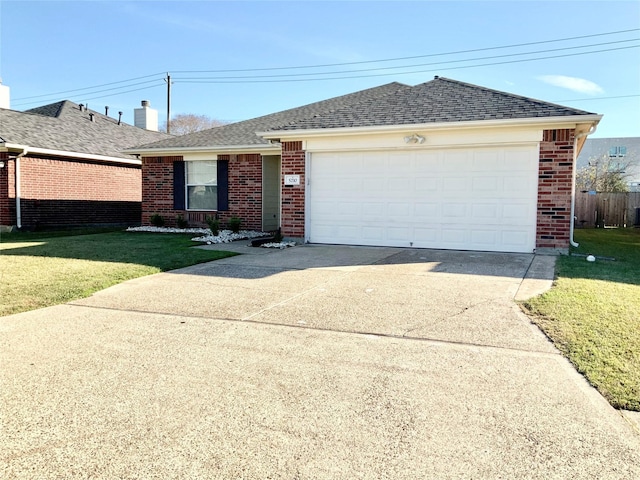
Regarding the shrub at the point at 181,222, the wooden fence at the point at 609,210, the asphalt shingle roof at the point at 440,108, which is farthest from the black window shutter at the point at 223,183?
the wooden fence at the point at 609,210

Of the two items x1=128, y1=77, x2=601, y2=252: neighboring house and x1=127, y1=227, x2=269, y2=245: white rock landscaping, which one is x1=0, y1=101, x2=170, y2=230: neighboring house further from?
x1=128, y1=77, x2=601, y2=252: neighboring house

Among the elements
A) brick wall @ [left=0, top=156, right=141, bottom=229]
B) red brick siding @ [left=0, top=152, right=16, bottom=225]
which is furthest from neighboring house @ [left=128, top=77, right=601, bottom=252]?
red brick siding @ [left=0, top=152, right=16, bottom=225]

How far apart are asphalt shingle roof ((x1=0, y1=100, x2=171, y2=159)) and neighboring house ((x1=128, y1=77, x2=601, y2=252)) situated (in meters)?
8.32

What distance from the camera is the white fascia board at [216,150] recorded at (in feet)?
46.8

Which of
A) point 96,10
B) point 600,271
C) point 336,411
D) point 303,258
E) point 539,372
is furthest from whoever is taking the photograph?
point 96,10

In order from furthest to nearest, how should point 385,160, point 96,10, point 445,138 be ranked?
point 96,10, point 385,160, point 445,138

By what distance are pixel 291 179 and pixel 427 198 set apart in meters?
3.33

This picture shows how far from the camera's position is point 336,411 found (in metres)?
3.10

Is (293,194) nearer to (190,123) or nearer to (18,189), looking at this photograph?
(18,189)

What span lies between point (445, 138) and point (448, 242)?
2275 mm

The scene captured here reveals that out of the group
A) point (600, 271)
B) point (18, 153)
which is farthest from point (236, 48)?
point (600, 271)

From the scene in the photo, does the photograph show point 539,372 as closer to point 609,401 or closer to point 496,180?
point 609,401

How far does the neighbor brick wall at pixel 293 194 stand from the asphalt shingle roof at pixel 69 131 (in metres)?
8.96

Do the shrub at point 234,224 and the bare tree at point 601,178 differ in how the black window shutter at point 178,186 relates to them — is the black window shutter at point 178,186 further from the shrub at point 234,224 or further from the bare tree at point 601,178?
the bare tree at point 601,178
